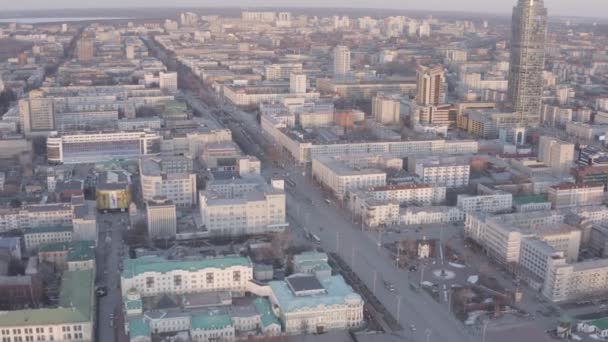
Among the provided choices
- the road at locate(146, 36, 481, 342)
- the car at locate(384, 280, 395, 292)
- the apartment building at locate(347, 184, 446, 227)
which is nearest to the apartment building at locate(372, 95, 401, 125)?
the road at locate(146, 36, 481, 342)

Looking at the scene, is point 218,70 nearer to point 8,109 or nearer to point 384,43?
point 8,109

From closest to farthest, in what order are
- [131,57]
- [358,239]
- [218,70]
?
[358,239] → [218,70] → [131,57]

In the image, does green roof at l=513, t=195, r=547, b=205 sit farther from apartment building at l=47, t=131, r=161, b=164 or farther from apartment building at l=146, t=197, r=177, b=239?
apartment building at l=47, t=131, r=161, b=164

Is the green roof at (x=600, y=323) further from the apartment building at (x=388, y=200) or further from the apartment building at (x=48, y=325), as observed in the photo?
the apartment building at (x=48, y=325)

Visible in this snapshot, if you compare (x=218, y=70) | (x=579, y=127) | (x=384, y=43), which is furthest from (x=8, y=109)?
(x=384, y=43)

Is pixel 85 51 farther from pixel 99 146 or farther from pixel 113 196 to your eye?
pixel 113 196

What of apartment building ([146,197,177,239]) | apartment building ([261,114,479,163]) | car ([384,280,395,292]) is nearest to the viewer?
car ([384,280,395,292])
